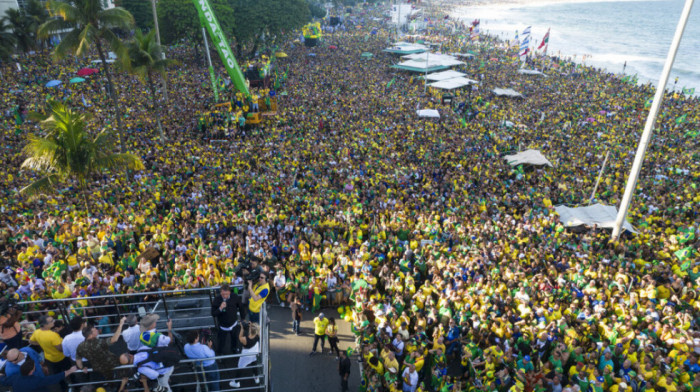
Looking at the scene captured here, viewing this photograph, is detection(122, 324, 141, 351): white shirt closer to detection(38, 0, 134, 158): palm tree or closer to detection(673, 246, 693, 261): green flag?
detection(38, 0, 134, 158): palm tree

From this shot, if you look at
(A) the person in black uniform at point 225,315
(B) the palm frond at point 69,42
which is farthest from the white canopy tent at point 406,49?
(A) the person in black uniform at point 225,315

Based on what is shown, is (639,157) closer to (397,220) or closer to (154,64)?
(397,220)

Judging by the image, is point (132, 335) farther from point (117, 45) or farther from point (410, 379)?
point (117, 45)

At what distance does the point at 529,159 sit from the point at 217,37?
61.1ft

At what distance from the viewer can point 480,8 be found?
583 feet

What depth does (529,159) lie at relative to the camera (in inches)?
798

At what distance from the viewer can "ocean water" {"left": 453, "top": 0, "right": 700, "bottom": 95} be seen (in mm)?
67250

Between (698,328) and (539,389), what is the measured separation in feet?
17.7

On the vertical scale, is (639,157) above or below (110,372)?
above

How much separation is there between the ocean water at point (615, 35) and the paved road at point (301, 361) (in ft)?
188

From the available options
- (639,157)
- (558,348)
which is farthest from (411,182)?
(558,348)

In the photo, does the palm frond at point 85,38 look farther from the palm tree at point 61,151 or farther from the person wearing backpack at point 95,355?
the person wearing backpack at point 95,355

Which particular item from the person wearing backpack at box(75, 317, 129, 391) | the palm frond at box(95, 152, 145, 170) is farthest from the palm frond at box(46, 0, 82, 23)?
the person wearing backpack at box(75, 317, 129, 391)

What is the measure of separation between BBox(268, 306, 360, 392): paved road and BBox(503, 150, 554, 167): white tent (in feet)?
46.4
